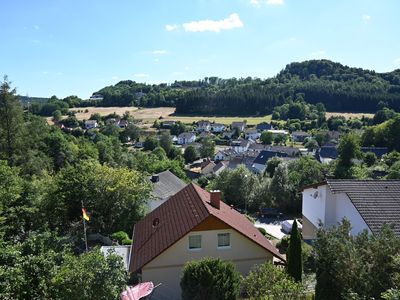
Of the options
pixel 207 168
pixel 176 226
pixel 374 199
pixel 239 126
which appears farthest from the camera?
pixel 239 126

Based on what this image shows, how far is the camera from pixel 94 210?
2633cm

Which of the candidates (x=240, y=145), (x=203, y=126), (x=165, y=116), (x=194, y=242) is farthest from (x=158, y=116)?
(x=194, y=242)

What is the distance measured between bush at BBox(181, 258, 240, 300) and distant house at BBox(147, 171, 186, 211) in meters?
19.1

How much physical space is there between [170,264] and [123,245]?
665 cm

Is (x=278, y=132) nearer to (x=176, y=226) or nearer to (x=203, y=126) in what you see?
(x=203, y=126)

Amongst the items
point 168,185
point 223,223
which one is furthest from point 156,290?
point 168,185

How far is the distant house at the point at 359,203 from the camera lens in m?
17.2

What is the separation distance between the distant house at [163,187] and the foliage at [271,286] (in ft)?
71.0

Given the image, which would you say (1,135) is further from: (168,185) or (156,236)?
(156,236)

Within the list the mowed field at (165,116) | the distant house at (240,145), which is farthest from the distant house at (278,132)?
the mowed field at (165,116)

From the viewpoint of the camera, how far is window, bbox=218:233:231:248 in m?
18.5

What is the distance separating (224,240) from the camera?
18594 millimetres

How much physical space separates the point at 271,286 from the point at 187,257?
7.12m

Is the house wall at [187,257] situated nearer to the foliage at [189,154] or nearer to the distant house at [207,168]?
the distant house at [207,168]
